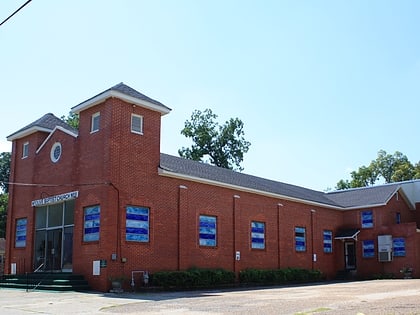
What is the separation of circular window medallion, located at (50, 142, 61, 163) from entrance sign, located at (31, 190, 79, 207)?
76.8 inches

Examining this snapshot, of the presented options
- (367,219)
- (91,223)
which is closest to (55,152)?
(91,223)

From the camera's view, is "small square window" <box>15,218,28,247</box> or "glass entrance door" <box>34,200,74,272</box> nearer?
"glass entrance door" <box>34,200,74,272</box>

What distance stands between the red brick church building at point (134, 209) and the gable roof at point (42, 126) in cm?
6

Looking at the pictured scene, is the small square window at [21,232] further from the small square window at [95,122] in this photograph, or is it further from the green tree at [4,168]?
the green tree at [4,168]

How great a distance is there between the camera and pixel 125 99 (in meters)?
23.1

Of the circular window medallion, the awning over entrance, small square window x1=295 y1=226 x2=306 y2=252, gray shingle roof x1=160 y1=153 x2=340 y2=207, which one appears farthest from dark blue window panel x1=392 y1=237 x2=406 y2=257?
the circular window medallion

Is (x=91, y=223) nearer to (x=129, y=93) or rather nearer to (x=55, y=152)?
(x=55, y=152)

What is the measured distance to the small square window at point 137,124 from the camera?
2358cm

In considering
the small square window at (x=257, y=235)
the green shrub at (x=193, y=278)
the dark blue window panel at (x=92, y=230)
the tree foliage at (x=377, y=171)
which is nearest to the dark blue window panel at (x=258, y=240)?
the small square window at (x=257, y=235)

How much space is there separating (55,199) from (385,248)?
870 inches

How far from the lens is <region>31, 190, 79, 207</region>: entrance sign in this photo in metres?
23.9

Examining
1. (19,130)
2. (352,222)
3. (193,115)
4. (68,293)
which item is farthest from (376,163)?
(68,293)

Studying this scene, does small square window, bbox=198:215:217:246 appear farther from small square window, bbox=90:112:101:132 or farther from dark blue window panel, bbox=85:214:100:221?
small square window, bbox=90:112:101:132

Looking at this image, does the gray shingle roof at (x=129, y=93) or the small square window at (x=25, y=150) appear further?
the small square window at (x=25, y=150)
